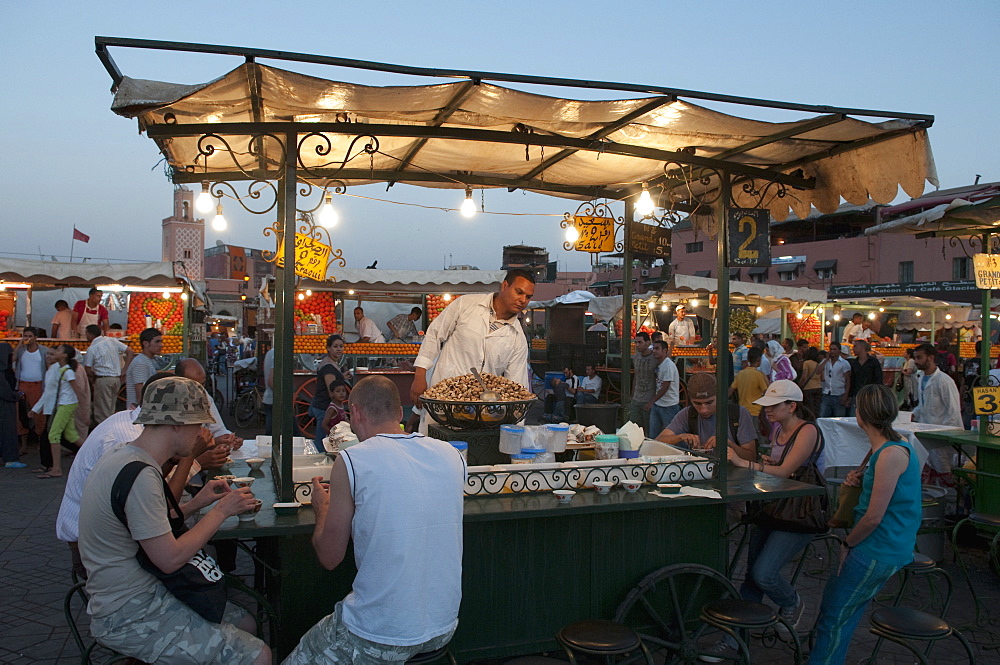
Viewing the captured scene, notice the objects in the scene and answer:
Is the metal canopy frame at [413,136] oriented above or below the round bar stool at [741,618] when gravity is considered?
A: above

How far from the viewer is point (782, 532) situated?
4.00 meters

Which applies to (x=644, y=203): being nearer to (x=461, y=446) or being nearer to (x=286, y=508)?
(x=461, y=446)

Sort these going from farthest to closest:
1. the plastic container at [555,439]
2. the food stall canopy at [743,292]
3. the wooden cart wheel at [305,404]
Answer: the food stall canopy at [743,292]
the wooden cart wheel at [305,404]
the plastic container at [555,439]

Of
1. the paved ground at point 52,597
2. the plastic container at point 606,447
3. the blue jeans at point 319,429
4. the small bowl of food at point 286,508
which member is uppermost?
the plastic container at point 606,447

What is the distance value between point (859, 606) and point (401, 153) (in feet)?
12.4

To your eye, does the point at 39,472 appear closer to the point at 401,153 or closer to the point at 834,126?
the point at 401,153

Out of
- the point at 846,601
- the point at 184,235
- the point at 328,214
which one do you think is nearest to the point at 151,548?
the point at 328,214

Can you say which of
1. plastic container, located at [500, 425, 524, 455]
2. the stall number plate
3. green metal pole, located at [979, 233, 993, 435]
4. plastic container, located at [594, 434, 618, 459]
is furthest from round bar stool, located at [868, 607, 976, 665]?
green metal pole, located at [979, 233, 993, 435]

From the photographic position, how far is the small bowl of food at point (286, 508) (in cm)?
335

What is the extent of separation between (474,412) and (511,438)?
0.87 feet

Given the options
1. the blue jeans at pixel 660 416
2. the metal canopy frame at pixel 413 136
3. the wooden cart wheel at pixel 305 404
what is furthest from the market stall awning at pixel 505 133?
the wooden cart wheel at pixel 305 404

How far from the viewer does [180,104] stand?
11.1ft

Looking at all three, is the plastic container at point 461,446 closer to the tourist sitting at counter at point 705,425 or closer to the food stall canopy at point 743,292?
the tourist sitting at counter at point 705,425

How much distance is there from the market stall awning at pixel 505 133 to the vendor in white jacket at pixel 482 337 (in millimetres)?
974
